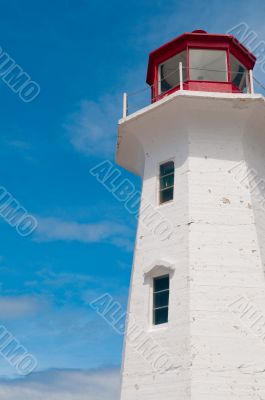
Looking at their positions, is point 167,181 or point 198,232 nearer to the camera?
point 198,232

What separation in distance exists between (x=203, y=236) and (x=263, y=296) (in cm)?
198

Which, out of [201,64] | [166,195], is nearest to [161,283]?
[166,195]

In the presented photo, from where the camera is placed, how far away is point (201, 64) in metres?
15.9

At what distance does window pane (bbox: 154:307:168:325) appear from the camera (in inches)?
487

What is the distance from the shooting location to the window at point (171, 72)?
52.0ft

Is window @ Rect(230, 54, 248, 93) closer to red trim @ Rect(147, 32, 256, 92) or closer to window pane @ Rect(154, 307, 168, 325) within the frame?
red trim @ Rect(147, 32, 256, 92)

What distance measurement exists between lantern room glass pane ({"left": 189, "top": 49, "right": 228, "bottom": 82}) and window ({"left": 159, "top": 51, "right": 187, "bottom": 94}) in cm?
28

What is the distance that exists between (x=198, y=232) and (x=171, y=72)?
20.1 feet

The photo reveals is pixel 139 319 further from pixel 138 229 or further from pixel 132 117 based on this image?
pixel 132 117

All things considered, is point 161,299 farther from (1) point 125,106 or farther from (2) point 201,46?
(2) point 201,46

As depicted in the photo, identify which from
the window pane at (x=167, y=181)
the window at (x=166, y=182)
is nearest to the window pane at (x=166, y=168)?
the window at (x=166, y=182)

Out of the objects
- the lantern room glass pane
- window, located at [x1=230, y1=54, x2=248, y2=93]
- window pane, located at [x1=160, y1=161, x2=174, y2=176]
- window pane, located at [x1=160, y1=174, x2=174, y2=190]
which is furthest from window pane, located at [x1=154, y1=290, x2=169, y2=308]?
window, located at [x1=230, y1=54, x2=248, y2=93]

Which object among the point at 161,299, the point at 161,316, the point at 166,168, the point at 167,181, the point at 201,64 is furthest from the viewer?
the point at 201,64

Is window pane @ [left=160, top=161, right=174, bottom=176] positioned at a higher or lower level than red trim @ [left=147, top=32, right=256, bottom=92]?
lower
